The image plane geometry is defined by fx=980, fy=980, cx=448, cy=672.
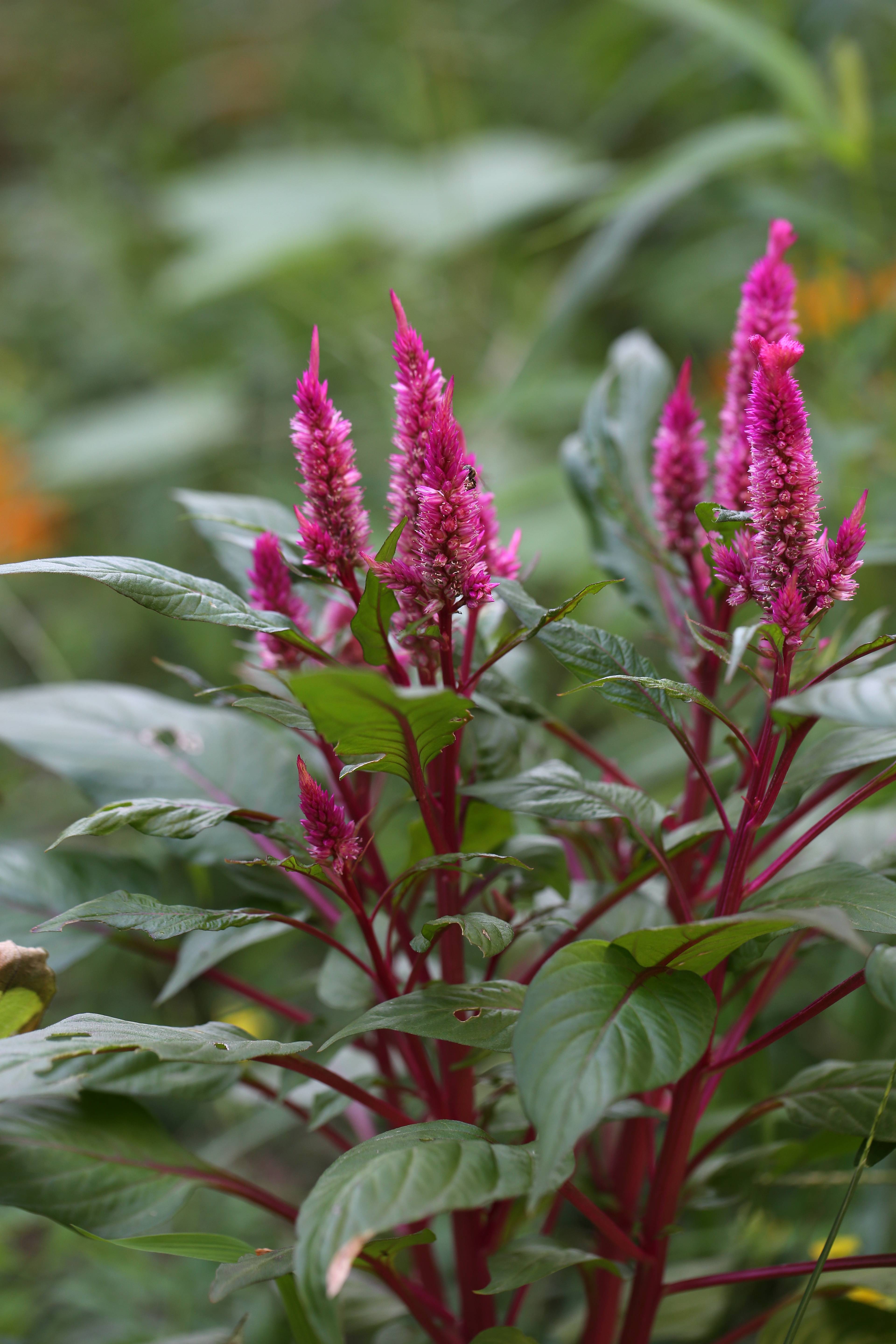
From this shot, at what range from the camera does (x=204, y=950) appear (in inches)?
21.4

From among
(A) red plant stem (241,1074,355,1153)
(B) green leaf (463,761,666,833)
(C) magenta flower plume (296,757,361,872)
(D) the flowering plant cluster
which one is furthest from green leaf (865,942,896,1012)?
(A) red plant stem (241,1074,355,1153)

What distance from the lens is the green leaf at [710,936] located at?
34 centimetres

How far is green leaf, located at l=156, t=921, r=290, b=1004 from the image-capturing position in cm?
53

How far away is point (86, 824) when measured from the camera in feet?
1.30

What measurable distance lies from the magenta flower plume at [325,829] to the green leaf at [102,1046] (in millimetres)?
75

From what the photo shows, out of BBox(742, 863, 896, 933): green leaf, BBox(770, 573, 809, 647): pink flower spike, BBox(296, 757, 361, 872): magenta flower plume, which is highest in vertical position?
BBox(770, 573, 809, 647): pink flower spike

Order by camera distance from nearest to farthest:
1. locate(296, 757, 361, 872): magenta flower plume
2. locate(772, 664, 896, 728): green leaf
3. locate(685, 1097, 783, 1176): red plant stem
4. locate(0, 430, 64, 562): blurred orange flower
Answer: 1. locate(772, 664, 896, 728): green leaf
2. locate(296, 757, 361, 872): magenta flower plume
3. locate(685, 1097, 783, 1176): red plant stem
4. locate(0, 430, 64, 562): blurred orange flower

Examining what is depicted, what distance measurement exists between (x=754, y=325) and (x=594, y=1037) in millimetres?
361

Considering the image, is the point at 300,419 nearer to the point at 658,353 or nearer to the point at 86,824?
the point at 86,824

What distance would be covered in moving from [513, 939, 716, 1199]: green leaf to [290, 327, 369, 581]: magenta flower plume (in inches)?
7.7

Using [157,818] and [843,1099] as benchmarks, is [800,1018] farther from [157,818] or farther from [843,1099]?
[157,818]

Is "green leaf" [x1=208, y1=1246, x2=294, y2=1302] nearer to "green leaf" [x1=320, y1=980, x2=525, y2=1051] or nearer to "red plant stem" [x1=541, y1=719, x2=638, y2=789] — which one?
"green leaf" [x1=320, y1=980, x2=525, y2=1051]

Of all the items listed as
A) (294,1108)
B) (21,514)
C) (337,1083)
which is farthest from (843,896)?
(21,514)

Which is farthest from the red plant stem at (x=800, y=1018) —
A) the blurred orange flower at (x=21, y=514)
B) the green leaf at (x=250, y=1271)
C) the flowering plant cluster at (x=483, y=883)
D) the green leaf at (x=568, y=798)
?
the blurred orange flower at (x=21, y=514)
